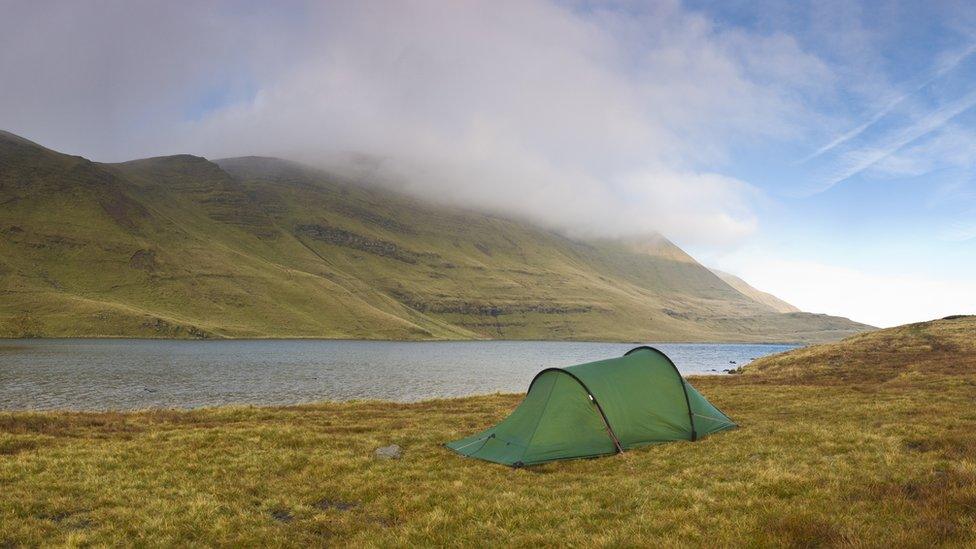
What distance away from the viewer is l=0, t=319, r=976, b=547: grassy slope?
10.1 m

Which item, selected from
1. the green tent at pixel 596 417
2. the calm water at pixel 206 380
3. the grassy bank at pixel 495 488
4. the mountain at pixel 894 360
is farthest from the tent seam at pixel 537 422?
the calm water at pixel 206 380

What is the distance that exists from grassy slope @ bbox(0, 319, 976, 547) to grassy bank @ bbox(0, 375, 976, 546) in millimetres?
62

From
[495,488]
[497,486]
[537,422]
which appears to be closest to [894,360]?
[537,422]

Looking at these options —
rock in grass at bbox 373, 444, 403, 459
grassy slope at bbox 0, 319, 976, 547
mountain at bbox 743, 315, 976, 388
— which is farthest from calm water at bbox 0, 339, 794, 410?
rock in grass at bbox 373, 444, 403, 459

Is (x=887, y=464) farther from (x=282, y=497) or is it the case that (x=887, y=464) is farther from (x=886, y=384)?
(x=886, y=384)

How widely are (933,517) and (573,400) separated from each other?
11.4 m

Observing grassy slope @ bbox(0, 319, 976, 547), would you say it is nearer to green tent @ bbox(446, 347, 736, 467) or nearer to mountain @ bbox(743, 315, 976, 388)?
green tent @ bbox(446, 347, 736, 467)

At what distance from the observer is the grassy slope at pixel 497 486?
10109mm

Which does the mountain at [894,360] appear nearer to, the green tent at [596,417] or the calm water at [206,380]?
the green tent at [596,417]

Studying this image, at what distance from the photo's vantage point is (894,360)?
4525cm

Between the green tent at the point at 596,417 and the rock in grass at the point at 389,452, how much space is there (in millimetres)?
2187

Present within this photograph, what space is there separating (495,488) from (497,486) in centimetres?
20

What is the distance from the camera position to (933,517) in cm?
898

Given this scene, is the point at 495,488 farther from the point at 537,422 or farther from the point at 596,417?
the point at 596,417
